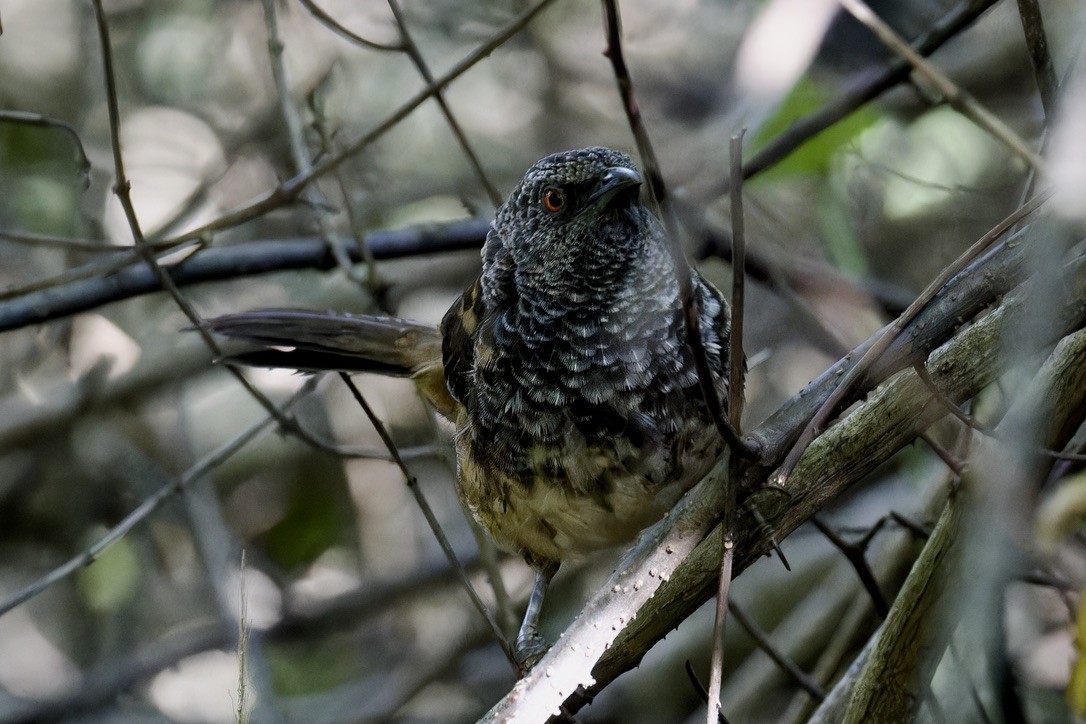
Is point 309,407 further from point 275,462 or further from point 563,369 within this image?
point 563,369

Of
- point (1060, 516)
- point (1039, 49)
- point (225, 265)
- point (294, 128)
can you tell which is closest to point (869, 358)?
point (1060, 516)

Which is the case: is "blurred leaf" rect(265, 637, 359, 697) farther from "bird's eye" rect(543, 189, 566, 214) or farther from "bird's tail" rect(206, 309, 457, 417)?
"bird's eye" rect(543, 189, 566, 214)

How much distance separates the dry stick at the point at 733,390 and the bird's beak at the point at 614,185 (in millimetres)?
880

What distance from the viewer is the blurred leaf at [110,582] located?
443cm

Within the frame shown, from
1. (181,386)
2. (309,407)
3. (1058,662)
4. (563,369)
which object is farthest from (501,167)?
(1058,662)

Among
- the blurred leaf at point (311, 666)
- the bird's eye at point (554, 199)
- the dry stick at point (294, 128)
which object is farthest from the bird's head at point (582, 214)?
the blurred leaf at point (311, 666)

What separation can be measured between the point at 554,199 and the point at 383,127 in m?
0.49

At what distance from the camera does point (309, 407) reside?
181 inches

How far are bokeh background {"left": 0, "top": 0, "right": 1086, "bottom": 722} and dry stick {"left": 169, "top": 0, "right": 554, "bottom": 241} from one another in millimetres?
571

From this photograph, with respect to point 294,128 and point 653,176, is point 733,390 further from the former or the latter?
point 294,128

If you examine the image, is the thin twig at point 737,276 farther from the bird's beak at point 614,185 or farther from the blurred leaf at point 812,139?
the blurred leaf at point 812,139

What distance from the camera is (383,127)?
2.71m

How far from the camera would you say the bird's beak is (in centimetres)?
240

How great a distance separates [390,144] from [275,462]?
59.4 inches
